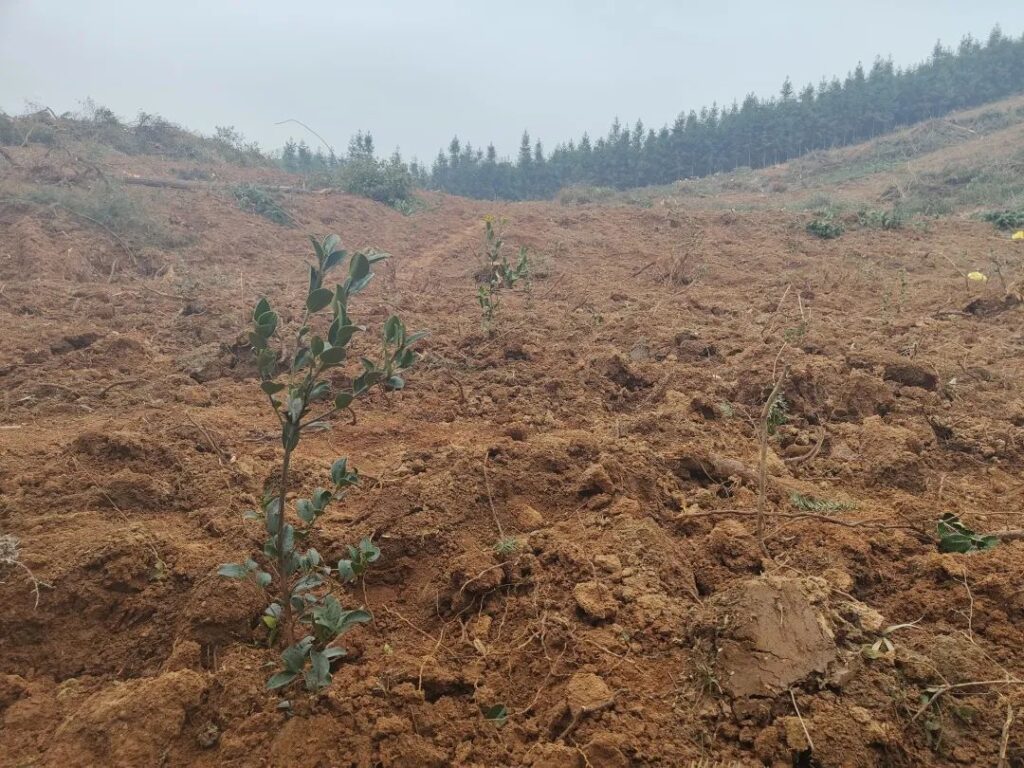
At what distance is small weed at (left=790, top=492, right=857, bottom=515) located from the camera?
227cm

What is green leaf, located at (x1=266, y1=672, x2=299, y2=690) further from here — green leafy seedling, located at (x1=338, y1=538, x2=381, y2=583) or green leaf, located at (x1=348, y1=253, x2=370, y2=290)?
green leaf, located at (x1=348, y1=253, x2=370, y2=290)

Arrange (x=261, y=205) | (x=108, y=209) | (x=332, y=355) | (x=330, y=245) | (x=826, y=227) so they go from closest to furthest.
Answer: (x=332, y=355) → (x=330, y=245) → (x=108, y=209) → (x=826, y=227) → (x=261, y=205)

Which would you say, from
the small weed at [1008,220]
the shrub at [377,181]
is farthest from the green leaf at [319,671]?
the shrub at [377,181]

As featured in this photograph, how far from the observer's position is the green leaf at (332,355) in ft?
4.58

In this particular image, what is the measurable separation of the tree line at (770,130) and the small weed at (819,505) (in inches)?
1639

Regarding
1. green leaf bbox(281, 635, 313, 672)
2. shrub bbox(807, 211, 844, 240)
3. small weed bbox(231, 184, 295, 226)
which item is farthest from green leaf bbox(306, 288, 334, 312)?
small weed bbox(231, 184, 295, 226)

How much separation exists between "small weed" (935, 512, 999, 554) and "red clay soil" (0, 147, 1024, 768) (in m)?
0.05

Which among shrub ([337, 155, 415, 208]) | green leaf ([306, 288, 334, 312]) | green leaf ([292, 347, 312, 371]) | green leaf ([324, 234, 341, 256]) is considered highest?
shrub ([337, 155, 415, 208])

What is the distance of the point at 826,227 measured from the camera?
10.3m

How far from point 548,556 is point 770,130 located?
4838 centimetres

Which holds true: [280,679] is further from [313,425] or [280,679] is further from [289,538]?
[313,425]

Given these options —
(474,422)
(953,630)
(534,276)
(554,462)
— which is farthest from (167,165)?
(953,630)

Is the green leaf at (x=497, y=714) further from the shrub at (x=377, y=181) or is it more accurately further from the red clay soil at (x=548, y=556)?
the shrub at (x=377, y=181)

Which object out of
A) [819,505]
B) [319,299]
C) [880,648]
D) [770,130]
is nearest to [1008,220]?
[819,505]
